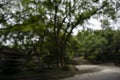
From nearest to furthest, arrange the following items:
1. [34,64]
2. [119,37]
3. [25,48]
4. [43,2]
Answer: [34,64]
[43,2]
[25,48]
[119,37]

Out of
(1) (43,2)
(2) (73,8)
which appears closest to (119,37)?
(2) (73,8)

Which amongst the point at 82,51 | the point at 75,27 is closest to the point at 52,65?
the point at 75,27

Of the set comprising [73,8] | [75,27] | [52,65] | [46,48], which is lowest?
[52,65]

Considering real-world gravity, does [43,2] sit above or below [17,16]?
above

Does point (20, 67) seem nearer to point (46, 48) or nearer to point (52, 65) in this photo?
point (52, 65)

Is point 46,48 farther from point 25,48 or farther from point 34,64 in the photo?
point 34,64

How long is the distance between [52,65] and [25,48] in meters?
8.22

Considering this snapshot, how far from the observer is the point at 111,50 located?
44.9 metres

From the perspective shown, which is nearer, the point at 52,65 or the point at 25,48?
the point at 52,65

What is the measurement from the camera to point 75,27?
23516 millimetres

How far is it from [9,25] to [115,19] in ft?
39.4

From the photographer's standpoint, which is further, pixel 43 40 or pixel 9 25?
pixel 43 40

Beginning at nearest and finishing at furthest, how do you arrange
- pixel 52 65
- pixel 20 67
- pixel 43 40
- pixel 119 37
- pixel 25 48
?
1. pixel 20 67
2. pixel 52 65
3. pixel 43 40
4. pixel 25 48
5. pixel 119 37

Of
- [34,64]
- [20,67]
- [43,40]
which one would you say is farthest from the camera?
[43,40]
